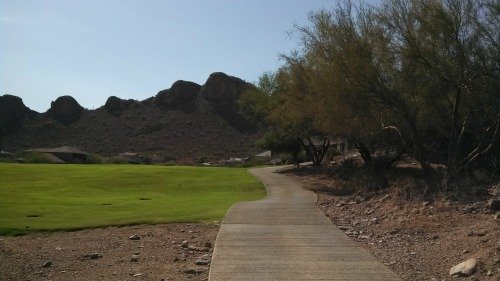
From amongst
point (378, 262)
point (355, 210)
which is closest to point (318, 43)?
point (355, 210)

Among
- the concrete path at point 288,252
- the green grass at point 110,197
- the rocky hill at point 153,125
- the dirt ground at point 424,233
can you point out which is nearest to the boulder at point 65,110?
the rocky hill at point 153,125

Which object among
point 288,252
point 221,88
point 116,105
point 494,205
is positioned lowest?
point 288,252

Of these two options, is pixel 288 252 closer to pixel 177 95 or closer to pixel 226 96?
pixel 226 96

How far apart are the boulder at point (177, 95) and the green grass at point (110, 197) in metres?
66.0

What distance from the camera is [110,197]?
30141 mm

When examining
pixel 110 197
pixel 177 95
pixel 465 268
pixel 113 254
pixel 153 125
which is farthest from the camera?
pixel 177 95

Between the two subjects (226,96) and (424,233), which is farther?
→ (226,96)

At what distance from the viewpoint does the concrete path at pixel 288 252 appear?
33.2ft

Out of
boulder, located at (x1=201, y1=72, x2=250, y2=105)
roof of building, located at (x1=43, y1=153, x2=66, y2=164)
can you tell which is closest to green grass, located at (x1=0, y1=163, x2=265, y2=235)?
roof of building, located at (x1=43, y1=153, x2=66, y2=164)

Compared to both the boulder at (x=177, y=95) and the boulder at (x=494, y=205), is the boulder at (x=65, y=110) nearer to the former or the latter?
the boulder at (x=177, y=95)

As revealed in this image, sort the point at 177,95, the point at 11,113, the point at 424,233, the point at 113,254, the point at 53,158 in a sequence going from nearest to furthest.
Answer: the point at 113,254 → the point at 424,233 → the point at 53,158 → the point at 11,113 → the point at 177,95

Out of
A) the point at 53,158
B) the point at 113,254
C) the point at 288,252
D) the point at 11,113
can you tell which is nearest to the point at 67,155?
the point at 53,158

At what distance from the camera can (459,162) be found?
812 inches

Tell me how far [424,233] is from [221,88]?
10514 centimetres
